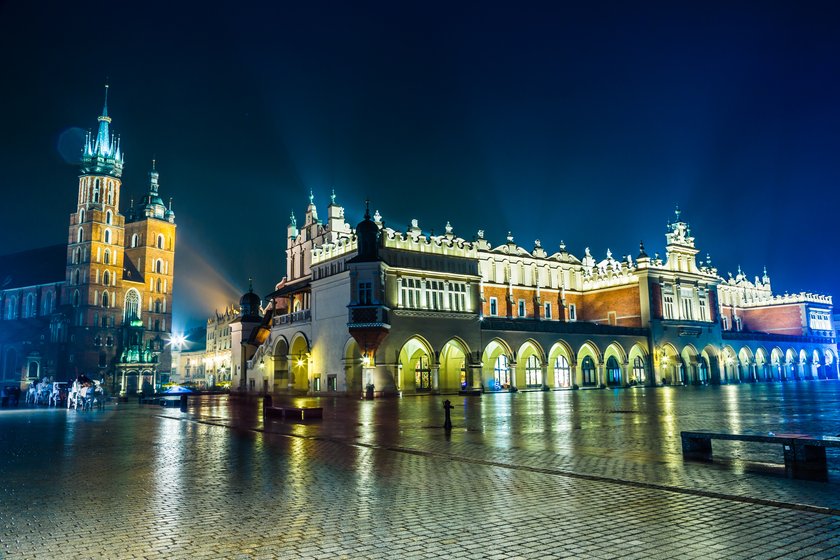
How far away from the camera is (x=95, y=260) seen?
99.4 metres

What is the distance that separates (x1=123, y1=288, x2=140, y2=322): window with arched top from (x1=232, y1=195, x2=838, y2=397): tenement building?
167 feet

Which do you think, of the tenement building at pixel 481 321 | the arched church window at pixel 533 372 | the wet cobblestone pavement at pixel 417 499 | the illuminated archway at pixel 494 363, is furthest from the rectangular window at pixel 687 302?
the wet cobblestone pavement at pixel 417 499

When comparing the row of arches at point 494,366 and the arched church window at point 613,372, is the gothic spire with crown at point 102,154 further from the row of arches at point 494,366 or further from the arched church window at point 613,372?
the arched church window at point 613,372

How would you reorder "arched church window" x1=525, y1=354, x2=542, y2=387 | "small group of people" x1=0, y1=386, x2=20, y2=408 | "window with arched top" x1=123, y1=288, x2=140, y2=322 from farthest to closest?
"window with arched top" x1=123, y1=288, x2=140, y2=322, "arched church window" x1=525, y1=354, x2=542, y2=387, "small group of people" x1=0, y1=386, x2=20, y2=408

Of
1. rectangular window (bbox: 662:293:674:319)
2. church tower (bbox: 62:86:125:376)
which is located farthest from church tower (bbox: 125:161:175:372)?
rectangular window (bbox: 662:293:674:319)

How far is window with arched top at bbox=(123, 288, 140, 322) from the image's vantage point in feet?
344

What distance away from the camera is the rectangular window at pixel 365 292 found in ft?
151

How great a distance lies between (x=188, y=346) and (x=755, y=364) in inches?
4843

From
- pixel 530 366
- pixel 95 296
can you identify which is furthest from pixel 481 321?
pixel 95 296

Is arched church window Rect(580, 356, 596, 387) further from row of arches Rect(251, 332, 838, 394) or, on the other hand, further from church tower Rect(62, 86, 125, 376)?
church tower Rect(62, 86, 125, 376)

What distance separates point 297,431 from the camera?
62.6 feet

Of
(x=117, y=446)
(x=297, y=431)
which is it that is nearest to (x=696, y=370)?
(x=297, y=431)

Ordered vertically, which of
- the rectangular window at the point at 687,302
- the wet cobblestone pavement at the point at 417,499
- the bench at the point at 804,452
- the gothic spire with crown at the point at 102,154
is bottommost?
the wet cobblestone pavement at the point at 417,499

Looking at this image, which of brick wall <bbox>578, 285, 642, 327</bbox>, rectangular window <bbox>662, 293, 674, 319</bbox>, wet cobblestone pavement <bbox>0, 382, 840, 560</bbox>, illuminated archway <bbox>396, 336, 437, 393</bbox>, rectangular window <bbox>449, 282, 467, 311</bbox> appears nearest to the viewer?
wet cobblestone pavement <bbox>0, 382, 840, 560</bbox>
